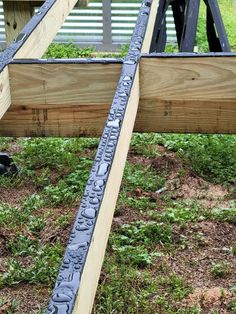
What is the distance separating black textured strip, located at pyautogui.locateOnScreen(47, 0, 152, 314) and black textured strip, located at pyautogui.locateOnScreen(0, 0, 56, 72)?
54 cm

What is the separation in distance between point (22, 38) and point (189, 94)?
899 millimetres

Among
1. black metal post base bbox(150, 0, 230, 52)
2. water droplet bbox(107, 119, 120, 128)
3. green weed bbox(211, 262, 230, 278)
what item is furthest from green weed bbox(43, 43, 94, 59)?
water droplet bbox(107, 119, 120, 128)

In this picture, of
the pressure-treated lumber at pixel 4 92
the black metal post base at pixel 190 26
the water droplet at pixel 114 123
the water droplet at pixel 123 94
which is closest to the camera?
the water droplet at pixel 114 123

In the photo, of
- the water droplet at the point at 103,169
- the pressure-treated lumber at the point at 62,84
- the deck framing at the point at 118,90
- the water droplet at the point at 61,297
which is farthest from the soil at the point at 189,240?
the water droplet at the point at 61,297

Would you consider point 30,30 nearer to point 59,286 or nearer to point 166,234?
point 166,234

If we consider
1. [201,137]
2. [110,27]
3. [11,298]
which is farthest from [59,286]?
[110,27]

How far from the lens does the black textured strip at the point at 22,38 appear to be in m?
3.04

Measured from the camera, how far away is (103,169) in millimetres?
2096

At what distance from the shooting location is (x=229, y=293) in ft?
10.9

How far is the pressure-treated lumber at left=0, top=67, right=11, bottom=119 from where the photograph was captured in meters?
2.89

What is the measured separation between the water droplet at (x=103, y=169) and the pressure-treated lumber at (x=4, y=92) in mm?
893

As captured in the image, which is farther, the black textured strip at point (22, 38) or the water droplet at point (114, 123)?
the black textured strip at point (22, 38)

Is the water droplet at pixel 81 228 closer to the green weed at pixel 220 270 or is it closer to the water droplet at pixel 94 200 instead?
the water droplet at pixel 94 200

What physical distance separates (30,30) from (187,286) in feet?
4.97
